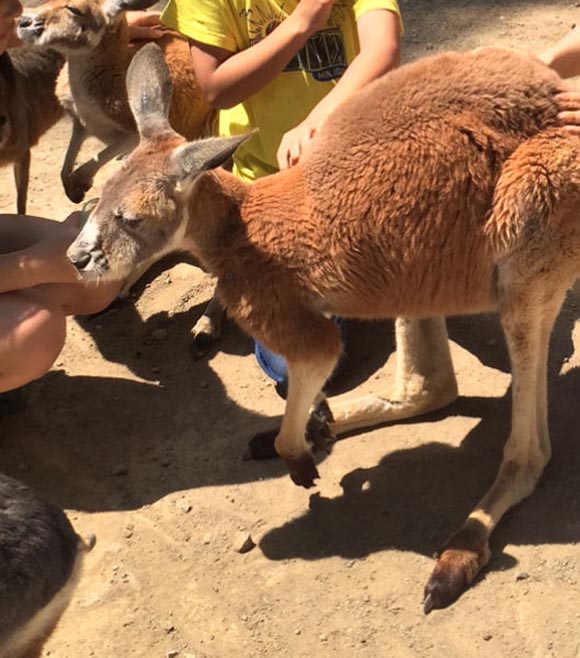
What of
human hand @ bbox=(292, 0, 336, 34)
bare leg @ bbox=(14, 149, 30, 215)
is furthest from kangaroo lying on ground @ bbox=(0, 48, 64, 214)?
human hand @ bbox=(292, 0, 336, 34)

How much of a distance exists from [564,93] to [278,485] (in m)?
1.26

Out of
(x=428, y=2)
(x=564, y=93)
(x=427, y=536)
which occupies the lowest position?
(x=427, y=536)

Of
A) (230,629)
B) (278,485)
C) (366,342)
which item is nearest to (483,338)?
(366,342)

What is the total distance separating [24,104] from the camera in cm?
436

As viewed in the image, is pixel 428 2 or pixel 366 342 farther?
pixel 428 2

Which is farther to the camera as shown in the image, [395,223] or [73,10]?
[73,10]

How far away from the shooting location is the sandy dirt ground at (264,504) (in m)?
2.52

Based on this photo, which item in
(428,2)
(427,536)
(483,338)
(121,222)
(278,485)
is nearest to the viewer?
(121,222)

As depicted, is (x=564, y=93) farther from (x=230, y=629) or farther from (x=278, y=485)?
(x=230, y=629)

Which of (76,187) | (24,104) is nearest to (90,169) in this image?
(76,187)

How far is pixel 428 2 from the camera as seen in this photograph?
17.9 ft

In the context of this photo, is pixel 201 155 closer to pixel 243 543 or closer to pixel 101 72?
pixel 243 543

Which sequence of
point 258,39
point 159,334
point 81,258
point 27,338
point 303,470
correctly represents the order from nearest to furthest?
point 81,258 < point 303,470 < point 27,338 < point 258,39 < point 159,334

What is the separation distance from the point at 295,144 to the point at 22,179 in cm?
183
